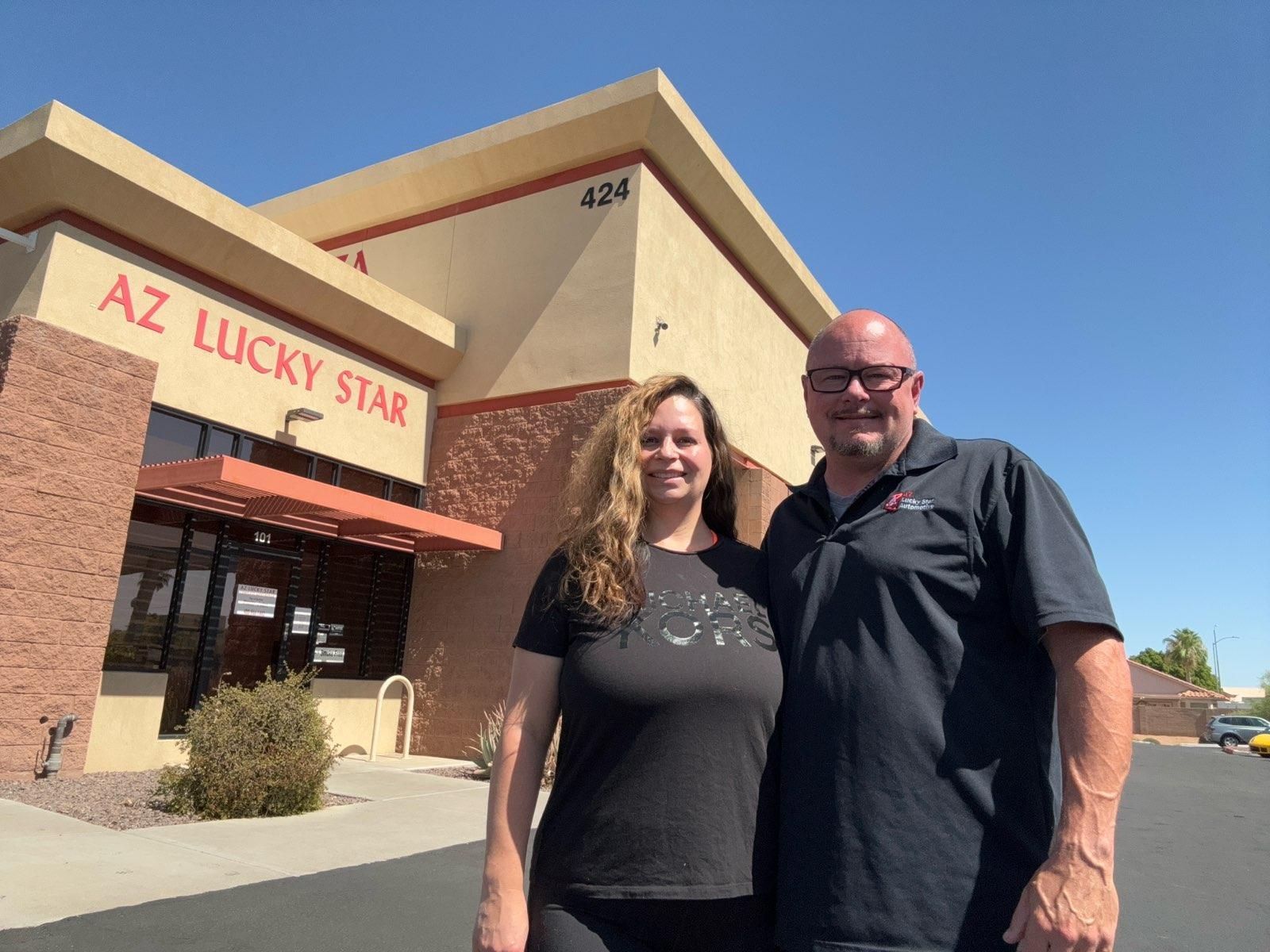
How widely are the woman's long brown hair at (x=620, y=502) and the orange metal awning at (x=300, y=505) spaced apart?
7.26 meters

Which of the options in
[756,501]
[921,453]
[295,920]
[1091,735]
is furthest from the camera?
[756,501]

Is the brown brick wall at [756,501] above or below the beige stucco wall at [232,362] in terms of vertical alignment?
below

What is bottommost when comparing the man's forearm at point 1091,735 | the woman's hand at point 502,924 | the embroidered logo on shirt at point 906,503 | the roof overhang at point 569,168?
the woman's hand at point 502,924

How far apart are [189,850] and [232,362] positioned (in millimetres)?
6762

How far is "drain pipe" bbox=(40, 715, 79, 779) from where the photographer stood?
8297 mm

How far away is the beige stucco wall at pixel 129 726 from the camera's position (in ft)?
29.6

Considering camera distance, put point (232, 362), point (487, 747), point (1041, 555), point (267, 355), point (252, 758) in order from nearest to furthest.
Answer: point (1041, 555) < point (252, 758) < point (487, 747) < point (232, 362) < point (267, 355)

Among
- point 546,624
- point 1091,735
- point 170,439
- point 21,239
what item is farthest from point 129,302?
point 1091,735

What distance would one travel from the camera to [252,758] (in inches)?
277

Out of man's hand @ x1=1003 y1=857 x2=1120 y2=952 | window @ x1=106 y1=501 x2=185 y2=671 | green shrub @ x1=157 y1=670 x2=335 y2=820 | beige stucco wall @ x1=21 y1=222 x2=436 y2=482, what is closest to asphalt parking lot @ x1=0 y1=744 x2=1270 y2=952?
green shrub @ x1=157 y1=670 x2=335 y2=820

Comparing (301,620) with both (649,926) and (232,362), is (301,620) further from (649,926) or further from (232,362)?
(649,926)

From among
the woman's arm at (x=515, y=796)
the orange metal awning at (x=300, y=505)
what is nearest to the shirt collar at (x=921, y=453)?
the woman's arm at (x=515, y=796)

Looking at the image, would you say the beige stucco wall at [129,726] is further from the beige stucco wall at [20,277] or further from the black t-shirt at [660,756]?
the black t-shirt at [660,756]

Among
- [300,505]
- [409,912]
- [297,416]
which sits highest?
[297,416]
